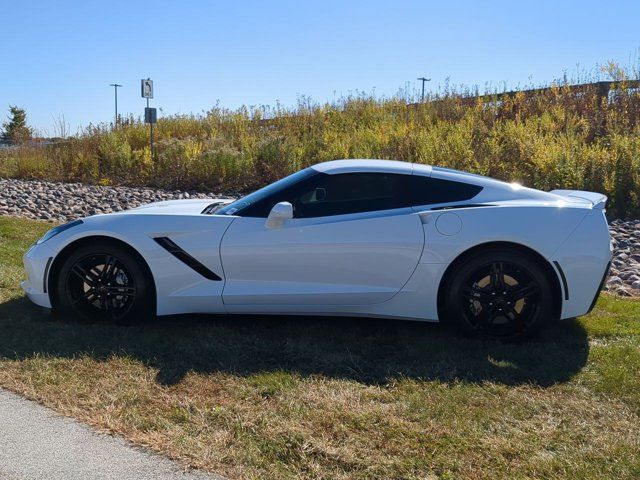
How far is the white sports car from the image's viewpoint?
446cm

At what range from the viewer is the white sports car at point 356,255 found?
446cm

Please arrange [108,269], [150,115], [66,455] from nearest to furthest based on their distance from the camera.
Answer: [66,455] < [108,269] < [150,115]

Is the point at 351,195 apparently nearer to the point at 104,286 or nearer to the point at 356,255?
the point at 356,255

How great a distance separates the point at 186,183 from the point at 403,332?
9.78m

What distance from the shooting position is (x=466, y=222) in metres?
4.49

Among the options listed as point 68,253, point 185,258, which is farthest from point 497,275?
point 68,253

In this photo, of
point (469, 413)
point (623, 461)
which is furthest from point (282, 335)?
point (623, 461)

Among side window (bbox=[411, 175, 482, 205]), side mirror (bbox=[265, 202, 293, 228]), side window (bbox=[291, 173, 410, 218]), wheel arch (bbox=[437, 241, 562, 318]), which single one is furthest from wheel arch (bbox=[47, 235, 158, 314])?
wheel arch (bbox=[437, 241, 562, 318])

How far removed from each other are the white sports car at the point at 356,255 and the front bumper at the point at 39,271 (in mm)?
10

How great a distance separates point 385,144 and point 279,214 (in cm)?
858

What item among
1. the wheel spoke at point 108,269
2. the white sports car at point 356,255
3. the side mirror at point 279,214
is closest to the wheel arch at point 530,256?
the white sports car at point 356,255

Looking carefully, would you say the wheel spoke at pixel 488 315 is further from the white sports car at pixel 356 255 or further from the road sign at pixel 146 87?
the road sign at pixel 146 87

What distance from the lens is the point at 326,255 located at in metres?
4.55

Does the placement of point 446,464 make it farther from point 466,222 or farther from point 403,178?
point 403,178
